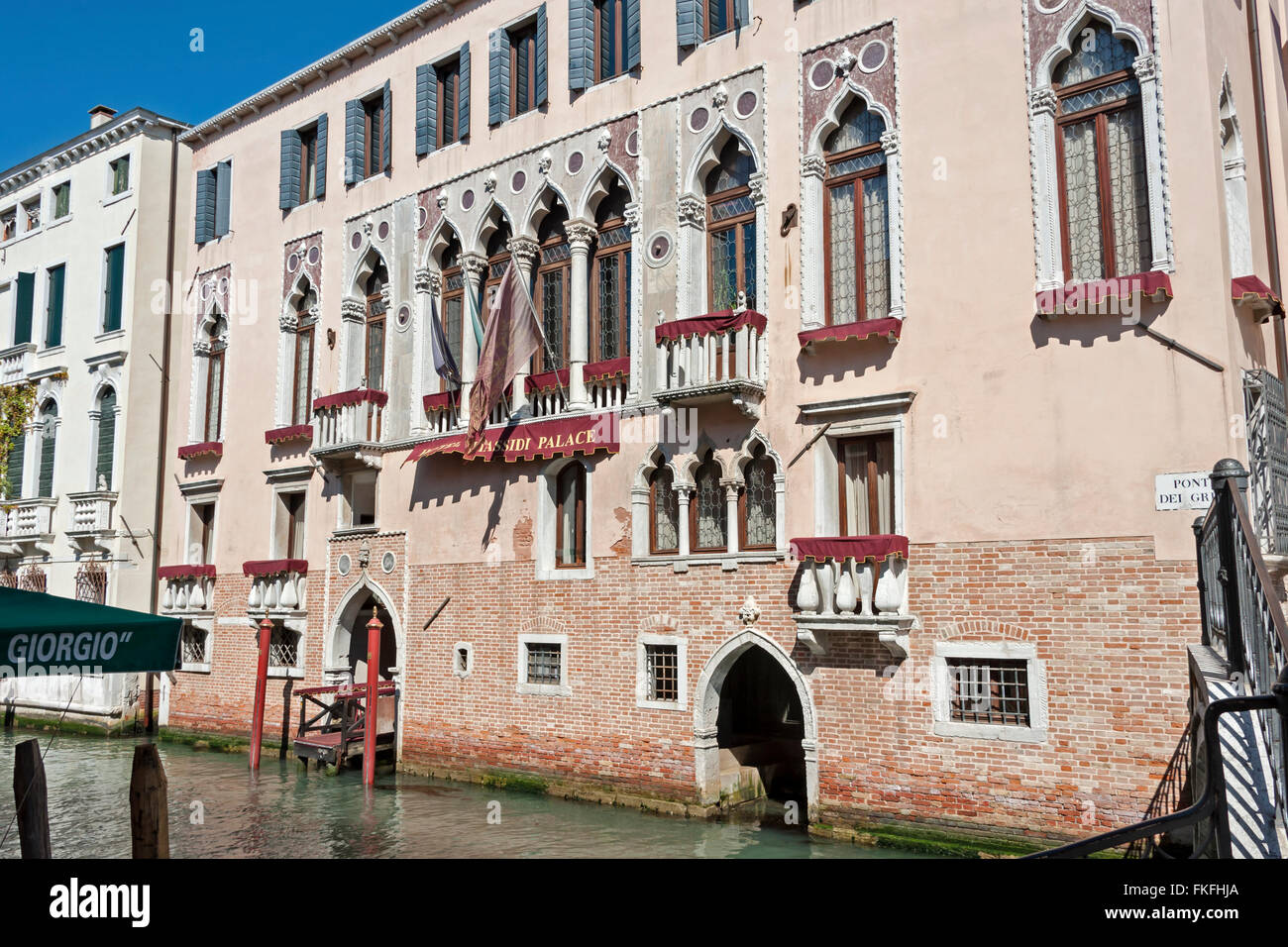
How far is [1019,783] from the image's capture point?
9.79 m

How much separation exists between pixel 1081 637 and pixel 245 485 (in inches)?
553

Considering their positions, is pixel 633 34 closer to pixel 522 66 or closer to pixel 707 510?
pixel 522 66

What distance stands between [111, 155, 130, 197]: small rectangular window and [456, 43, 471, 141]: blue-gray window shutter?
30.3 feet

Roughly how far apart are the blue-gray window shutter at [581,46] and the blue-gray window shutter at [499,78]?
1387 millimetres

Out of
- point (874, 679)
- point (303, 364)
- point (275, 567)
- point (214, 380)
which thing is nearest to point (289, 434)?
point (303, 364)

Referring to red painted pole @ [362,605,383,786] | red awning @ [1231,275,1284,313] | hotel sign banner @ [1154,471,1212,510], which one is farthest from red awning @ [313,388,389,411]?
red awning @ [1231,275,1284,313]

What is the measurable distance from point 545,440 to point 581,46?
17.0 ft

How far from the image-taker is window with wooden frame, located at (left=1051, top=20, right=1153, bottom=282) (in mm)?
9984

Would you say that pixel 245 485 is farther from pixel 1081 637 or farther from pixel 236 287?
pixel 1081 637

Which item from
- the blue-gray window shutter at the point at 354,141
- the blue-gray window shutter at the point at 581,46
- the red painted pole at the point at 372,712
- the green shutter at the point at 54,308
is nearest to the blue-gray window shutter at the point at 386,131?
the blue-gray window shutter at the point at 354,141

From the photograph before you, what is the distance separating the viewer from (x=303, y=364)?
1819 centimetres

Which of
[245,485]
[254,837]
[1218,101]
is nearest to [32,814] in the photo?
[254,837]

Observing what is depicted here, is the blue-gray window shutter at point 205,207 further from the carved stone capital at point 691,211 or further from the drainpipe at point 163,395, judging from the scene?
the carved stone capital at point 691,211

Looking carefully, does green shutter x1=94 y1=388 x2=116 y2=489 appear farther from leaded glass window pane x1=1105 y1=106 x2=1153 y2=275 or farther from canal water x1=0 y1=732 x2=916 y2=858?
leaded glass window pane x1=1105 y1=106 x2=1153 y2=275
